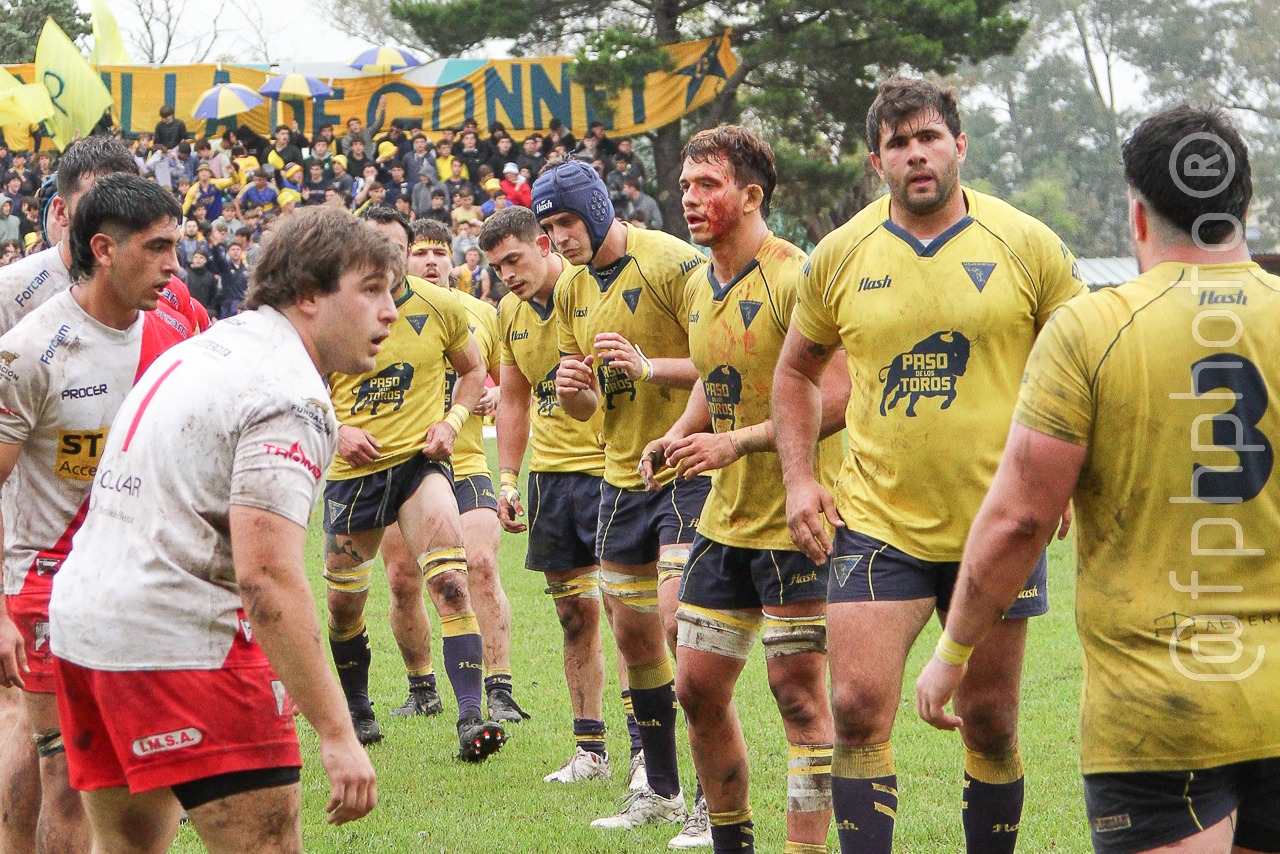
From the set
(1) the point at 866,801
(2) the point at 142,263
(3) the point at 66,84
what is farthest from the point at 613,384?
(3) the point at 66,84

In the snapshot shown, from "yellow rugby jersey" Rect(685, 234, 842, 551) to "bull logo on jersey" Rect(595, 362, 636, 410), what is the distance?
2.92 ft

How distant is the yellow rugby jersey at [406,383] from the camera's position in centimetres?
763

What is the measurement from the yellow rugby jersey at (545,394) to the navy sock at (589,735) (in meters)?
1.23

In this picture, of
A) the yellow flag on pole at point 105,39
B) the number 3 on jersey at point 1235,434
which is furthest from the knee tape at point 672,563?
the yellow flag on pole at point 105,39

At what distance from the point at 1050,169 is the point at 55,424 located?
64.1 meters

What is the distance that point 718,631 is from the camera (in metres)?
5.07

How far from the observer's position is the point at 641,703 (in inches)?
240

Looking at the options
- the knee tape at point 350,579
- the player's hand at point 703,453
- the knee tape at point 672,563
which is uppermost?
the player's hand at point 703,453

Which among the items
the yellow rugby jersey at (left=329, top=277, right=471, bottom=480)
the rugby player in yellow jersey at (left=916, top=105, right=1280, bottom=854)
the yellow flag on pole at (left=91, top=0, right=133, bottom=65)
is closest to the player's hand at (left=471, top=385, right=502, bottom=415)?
the yellow rugby jersey at (left=329, top=277, right=471, bottom=480)

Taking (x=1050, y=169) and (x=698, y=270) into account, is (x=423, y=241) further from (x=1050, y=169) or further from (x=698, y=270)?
(x=1050, y=169)

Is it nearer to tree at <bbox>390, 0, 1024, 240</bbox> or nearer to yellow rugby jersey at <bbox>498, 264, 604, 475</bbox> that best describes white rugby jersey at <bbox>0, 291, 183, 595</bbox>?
yellow rugby jersey at <bbox>498, 264, 604, 475</bbox>

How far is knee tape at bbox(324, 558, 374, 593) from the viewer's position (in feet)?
25.0

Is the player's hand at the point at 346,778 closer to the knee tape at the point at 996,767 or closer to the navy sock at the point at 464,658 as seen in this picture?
the knee tape at the point at 996,767

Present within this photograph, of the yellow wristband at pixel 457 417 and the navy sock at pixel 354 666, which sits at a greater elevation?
the yellow wristband at pixel 457 417
